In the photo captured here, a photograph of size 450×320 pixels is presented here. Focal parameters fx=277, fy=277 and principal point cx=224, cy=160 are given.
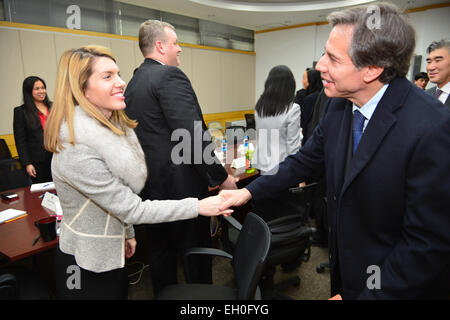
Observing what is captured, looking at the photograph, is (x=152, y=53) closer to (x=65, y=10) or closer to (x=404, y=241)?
(x=404, y=241)

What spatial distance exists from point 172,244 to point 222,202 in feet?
2.17

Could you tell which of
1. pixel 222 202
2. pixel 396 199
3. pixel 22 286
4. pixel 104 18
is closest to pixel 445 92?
pixel 396 199

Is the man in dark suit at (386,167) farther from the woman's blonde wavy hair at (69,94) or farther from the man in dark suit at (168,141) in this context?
the woman's blonde wavy hair at (69,94)

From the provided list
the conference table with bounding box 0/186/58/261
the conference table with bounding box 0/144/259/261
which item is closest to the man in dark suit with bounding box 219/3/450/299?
the conference table with bounding box 0/144/259/261

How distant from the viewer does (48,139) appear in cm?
112

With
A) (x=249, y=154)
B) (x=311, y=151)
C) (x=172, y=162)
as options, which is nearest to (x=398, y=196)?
(x=311, y=151)

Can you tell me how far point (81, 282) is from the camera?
1245mm

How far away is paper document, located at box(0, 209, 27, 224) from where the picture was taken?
1858 millimetres

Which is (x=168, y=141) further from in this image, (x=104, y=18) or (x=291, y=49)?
(x=291, y=49)

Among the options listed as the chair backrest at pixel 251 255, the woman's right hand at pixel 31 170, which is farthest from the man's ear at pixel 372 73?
the woman's right hand at pixel 31 170

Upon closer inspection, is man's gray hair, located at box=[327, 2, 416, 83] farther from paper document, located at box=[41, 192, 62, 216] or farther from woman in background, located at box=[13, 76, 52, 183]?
woman in background, located at box=[13, 76, 52, 183]

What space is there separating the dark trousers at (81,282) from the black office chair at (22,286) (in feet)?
0.87

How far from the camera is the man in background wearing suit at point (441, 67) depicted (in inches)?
97.0

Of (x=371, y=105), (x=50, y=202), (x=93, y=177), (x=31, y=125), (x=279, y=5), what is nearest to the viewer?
(x=371, y=105)
